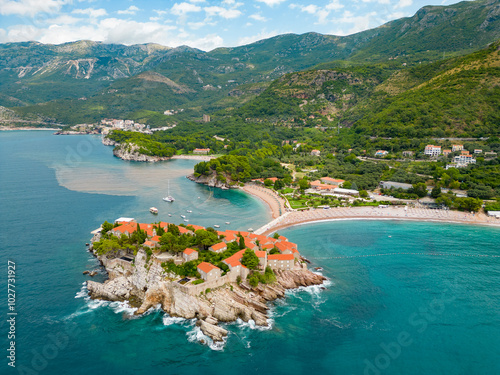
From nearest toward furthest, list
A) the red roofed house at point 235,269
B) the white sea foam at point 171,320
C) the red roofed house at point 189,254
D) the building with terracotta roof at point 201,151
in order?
the white sea foam at point 171,320, the red roofed house at point 235,269, the red roofed house at point 189,254, the building with terracotta roof at point 201,151

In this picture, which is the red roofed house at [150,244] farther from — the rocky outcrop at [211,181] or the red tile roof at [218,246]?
the rocky outcrop at [211,181]

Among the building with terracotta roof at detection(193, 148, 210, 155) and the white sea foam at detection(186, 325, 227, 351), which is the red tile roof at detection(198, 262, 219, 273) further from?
the building with terracotta roof at detection(193, 148, 210, 155)

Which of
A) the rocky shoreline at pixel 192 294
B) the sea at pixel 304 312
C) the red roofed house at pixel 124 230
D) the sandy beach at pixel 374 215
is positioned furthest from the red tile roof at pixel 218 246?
the sandy beach at pixel 374 215

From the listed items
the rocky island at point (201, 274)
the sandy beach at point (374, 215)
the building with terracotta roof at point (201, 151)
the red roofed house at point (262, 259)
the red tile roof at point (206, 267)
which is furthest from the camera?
the building with terracotta roof at point (201, 151)

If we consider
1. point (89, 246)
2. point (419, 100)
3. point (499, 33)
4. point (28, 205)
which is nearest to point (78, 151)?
point (28, 205)

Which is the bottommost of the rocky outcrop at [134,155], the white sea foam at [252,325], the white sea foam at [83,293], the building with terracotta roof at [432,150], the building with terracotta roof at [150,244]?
the white sea foam at [83,293]

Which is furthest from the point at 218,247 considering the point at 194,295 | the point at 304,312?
the point at 304,312

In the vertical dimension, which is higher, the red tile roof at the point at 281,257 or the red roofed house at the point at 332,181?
the red roofed house at the point at 332,181

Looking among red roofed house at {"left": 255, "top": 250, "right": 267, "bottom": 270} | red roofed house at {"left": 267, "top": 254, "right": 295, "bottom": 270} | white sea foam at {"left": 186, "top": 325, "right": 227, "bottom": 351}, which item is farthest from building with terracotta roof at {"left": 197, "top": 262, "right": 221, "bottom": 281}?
red roofed house at {"left": 267, "top": 254, "right": 295, "bottom": 270}

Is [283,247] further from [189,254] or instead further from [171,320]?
[171,320]
